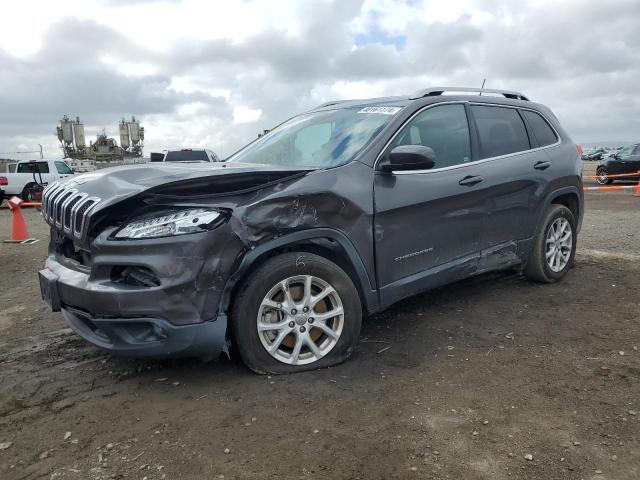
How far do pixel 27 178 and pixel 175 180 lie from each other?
19039 mm

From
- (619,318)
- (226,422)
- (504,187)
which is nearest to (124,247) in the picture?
(226,422)

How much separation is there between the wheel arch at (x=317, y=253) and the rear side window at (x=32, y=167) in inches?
749

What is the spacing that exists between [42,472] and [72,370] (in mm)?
1192

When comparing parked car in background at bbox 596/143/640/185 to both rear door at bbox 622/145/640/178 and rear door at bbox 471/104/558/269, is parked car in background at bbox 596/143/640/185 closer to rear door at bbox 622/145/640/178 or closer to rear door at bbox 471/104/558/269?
rear door at bbox 622/145/640/178

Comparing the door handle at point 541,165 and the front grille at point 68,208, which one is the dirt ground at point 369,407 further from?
the door handle at point 541,165

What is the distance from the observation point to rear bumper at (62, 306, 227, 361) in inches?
114

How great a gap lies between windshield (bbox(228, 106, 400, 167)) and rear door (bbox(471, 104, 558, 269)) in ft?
3.45

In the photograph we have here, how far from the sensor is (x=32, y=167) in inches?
755

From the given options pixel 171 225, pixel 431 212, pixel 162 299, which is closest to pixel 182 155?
pixel 431 212

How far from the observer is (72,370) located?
3.47 metres

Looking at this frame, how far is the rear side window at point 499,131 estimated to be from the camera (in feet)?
14.6

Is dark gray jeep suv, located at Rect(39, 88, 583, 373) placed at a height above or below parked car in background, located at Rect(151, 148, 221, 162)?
below

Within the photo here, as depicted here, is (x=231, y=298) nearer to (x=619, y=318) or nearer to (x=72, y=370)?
(x=72, y=370)

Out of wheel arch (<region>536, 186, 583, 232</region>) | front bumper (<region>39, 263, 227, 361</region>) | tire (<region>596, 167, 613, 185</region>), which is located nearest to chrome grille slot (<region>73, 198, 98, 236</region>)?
front bumper (<region>39, 263, 227, 361</region>)
